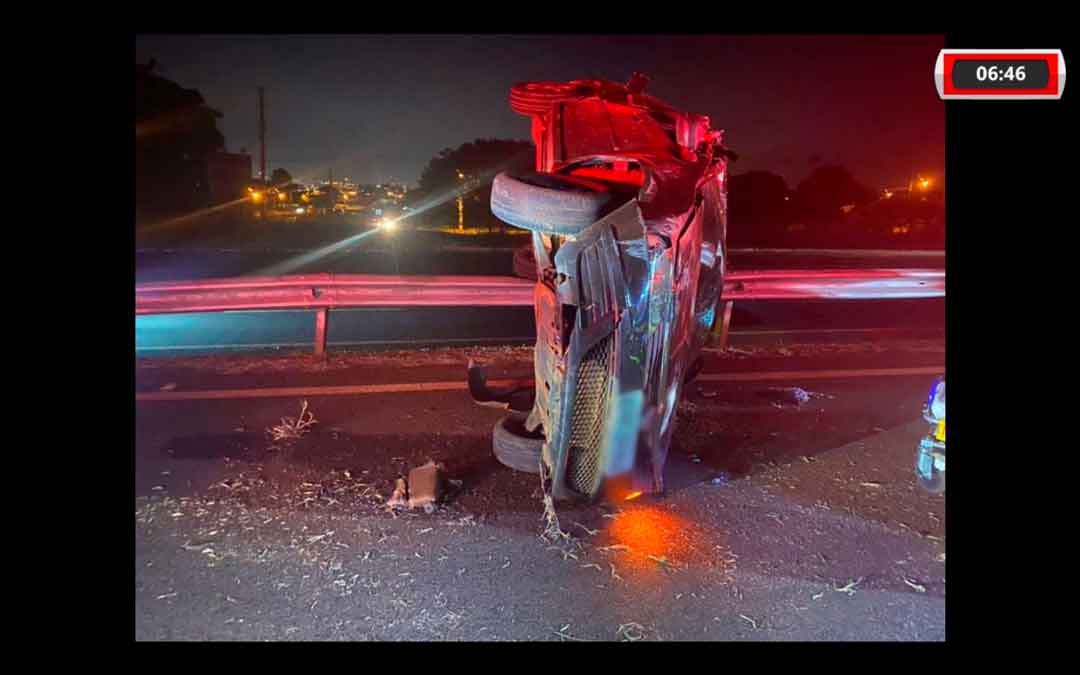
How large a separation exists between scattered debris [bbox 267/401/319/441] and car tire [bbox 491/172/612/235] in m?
2.39

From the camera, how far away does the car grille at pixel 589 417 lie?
3.55 m

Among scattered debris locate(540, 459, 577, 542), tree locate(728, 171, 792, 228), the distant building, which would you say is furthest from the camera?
tree locate(728, 171, 792, 228)

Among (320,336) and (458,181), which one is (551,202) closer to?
(320,336)

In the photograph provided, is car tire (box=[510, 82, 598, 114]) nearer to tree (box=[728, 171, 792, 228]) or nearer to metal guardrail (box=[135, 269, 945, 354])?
metal guardrail (box=[135, 269, 945, 354])

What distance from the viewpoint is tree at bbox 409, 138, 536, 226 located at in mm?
41375

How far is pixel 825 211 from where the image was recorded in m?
52.6

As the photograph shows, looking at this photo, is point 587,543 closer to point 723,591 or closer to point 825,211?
point 723,591

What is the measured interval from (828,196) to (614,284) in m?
54.0

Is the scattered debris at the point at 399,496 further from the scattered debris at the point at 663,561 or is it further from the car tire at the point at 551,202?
the car tire at the point at 551,202

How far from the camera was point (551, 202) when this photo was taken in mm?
3154

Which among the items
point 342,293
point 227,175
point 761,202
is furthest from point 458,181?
point 342,293

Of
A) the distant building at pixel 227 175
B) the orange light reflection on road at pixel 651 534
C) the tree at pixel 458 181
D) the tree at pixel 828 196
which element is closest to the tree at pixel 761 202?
the tree at pixel 828 196

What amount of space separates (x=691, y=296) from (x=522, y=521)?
1.49m
